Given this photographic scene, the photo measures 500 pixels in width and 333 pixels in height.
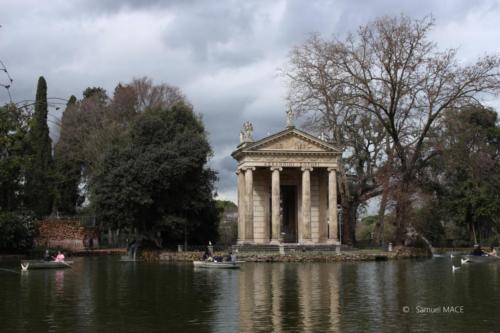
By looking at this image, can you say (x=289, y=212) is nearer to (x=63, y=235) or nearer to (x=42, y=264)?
(x=63, y=235)

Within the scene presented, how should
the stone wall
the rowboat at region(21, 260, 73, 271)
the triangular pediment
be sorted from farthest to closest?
the stone wall → the triangular pediment → the rowboat at region(21, 260, 73, 271)

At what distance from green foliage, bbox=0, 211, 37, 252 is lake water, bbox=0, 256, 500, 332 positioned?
23.3m

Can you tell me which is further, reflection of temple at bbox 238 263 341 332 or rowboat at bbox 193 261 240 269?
rowboat at bbox 193 261 240 269

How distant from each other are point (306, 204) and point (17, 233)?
82.6 feet

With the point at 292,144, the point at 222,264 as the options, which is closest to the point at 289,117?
the point at 292,144

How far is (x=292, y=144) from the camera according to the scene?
198 feet

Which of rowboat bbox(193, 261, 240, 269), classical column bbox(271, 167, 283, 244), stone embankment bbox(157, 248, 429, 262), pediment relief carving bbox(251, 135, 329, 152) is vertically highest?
pediment relief carving bbox(251, 135, 329, 152)

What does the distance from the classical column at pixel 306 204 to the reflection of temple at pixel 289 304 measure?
26710mm

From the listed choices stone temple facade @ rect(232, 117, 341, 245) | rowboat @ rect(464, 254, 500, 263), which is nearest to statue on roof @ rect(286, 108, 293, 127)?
stone temple facade @ rect(232, 117, 341, 245)

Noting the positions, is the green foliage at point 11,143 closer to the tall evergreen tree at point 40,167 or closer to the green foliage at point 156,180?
the tall evergreen tree at point 40,167

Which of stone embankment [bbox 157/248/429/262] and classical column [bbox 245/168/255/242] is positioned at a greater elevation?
classical column [bbox 245/168/255/242]

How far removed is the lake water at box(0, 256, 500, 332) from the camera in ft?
56.7

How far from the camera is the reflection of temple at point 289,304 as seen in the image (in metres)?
17.1

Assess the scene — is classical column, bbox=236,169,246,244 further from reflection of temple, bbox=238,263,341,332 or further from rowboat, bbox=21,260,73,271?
reflection of temple, bbox=238,263,341,332
